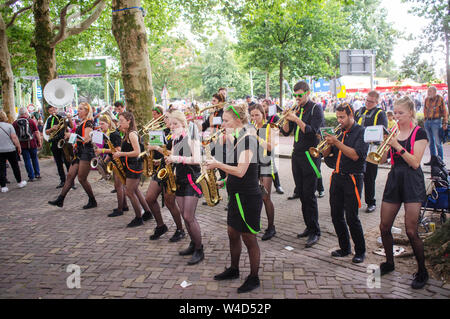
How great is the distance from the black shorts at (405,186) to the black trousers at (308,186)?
4.01 feet

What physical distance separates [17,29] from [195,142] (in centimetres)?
1805

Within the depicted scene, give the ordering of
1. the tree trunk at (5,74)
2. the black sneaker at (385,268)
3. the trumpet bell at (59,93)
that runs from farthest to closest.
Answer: the tree trunk at (5,74) < the trumpet bell at (59,93) < the black sneaker at (385,268)

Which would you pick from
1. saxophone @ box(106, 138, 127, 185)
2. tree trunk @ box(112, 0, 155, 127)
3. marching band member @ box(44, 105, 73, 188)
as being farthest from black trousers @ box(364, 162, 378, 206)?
marching band member @ box(44, 105, 73, 188)

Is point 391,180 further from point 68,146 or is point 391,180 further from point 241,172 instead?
point 68,146

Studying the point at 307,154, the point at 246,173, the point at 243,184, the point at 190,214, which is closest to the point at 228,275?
the point at 190,214

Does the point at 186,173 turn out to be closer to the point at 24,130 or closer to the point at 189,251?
the point at 189,251

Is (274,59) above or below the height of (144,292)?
above

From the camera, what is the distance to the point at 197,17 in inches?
534

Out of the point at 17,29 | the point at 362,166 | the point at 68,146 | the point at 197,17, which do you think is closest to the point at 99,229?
the point at 68,146

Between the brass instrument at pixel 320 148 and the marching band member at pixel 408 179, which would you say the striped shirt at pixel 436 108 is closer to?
the brass instrument at pixel 320 148

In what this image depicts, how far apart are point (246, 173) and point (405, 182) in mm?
1698

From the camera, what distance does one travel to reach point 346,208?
440cm

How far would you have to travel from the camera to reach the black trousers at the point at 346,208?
4344mm

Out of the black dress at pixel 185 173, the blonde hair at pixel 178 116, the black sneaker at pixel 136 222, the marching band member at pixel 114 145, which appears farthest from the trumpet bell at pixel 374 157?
the marching band member at pixel 114 145
